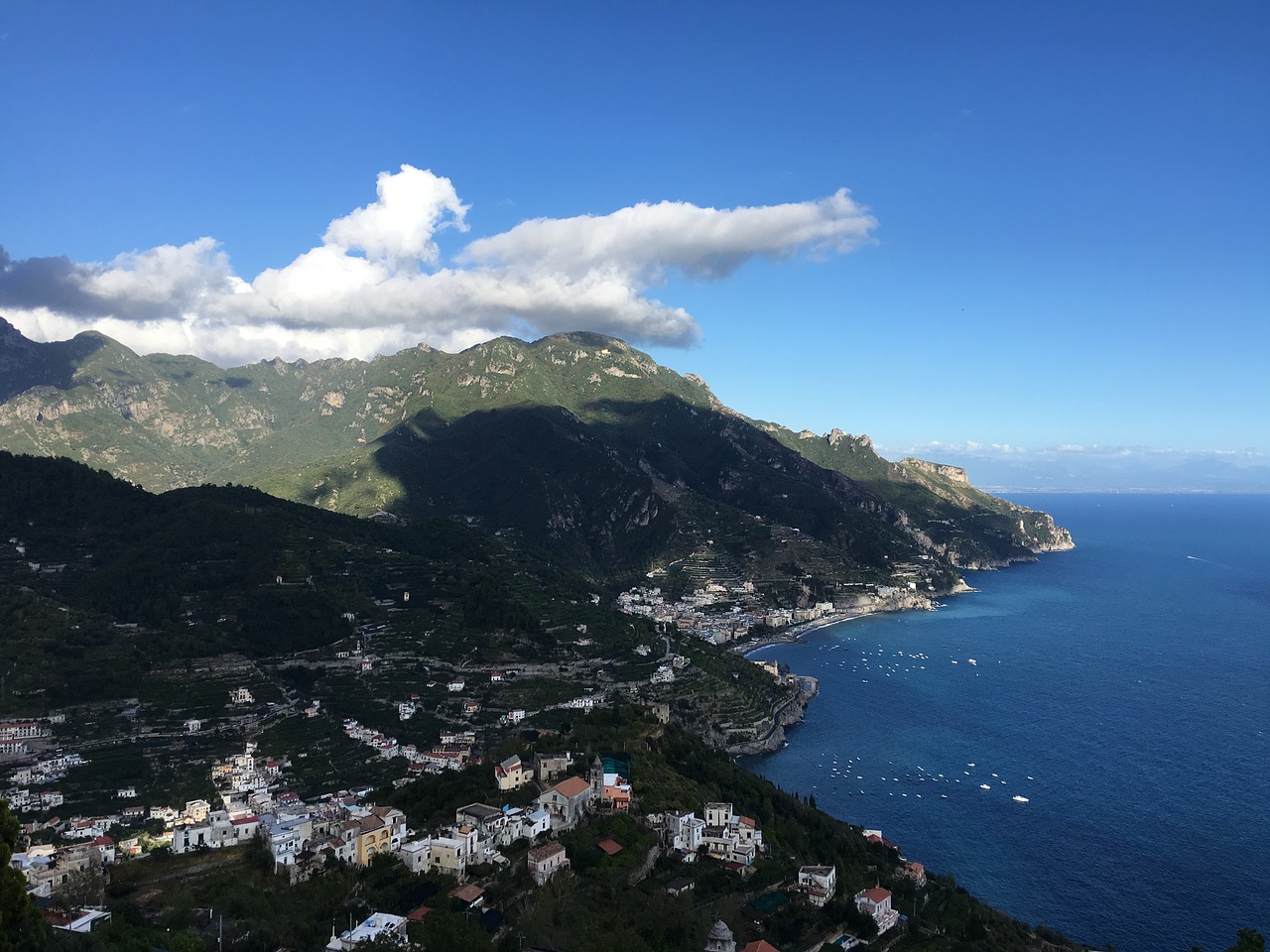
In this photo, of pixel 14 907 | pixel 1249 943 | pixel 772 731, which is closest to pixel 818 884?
pixel 1249 943

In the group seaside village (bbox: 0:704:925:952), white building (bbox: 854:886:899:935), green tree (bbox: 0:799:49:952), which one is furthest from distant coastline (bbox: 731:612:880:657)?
green tree (bbox: 0:799:49:952)

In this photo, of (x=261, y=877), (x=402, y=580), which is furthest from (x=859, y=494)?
(x=261, y=877)

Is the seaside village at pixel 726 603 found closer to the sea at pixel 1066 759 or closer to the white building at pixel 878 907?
the sea at pixel 1066 759

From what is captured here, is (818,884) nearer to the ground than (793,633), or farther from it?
farther from it

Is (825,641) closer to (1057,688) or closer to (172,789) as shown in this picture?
(1057,688)

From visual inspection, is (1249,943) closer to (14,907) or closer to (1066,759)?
(14,907)

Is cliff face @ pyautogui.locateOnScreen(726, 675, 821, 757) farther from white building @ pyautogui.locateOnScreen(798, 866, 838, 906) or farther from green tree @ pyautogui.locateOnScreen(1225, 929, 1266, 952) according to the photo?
green tree @ pyautogui.locateOnScreen(1225, 929, 1266, 952)
